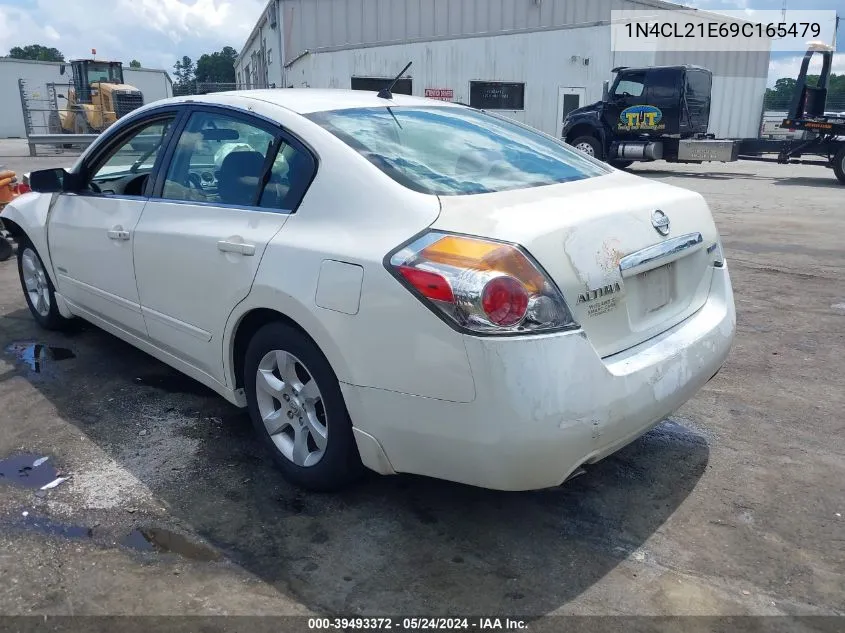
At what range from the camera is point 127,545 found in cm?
270

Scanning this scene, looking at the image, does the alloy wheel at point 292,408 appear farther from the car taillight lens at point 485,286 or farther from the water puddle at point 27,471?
the water puddle at point 27,471

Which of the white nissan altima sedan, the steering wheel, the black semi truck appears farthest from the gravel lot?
the black semi truck

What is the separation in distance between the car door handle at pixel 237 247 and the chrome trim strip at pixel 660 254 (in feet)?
4.82

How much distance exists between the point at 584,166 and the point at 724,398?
1596 millimetres

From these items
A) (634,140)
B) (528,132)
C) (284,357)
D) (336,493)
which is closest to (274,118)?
(284,357)

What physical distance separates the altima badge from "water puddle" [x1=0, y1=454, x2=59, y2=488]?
2812 millimetres


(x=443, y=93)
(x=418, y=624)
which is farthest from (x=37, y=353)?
(x=443, y=93)

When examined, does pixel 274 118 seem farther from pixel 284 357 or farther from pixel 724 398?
pixel 724 398

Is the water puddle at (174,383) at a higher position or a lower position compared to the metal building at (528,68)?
lower

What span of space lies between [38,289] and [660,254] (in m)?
4.42

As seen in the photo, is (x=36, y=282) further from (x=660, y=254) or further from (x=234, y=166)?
(x=660, y=254)

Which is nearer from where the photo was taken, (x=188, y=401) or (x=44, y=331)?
(x=188, y=401)

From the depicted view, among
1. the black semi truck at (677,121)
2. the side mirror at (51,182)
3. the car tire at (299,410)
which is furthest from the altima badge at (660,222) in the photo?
the black semi truck at (677,121)

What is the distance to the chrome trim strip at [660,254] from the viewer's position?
2.61 m
